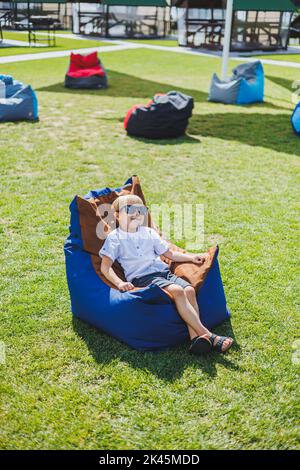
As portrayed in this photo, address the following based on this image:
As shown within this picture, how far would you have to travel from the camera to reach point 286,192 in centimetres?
679

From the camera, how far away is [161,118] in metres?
8.89

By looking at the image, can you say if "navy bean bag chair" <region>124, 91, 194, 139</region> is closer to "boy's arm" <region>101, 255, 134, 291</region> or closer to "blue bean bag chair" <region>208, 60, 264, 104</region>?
→ "blue bean bag chair" <region>208, 60, 264, 104</region>

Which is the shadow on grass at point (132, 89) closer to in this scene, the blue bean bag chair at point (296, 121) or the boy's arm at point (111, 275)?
the blue bean bag chair at point (296, 121)

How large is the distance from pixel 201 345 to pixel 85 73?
11.9 metres

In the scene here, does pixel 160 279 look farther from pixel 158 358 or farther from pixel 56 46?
pixel 56 46

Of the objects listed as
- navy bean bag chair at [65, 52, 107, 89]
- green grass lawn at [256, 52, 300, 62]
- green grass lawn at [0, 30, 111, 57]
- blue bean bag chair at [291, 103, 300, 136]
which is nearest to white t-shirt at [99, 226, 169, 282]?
blue bean bag chair at [291, 103, 300, 136]

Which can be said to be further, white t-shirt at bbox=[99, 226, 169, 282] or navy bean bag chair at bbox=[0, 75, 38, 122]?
navy bean bag chair at bbox=[0, 75, 38, 122]

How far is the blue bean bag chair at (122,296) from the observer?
354cm

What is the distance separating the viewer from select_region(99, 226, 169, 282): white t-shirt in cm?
389

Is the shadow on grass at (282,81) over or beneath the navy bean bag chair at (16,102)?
beneath

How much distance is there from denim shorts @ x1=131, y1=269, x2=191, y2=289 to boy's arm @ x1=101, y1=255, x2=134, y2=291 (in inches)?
5.0

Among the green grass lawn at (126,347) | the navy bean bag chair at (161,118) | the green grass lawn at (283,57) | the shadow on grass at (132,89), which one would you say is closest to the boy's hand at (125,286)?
the green grass lawn at (126,347)
